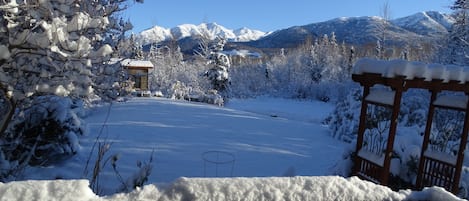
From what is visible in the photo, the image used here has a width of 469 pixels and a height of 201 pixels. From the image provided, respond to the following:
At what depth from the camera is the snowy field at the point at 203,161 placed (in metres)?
1.28

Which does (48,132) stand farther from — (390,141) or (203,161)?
(390,141)

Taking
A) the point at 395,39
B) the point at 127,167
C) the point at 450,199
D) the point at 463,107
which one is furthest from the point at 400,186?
the point at 395,39

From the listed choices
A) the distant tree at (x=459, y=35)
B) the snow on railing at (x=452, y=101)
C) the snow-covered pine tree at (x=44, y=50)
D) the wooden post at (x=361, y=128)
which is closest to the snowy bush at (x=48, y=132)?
the snow-covered pine tree at (x=44, y=50)

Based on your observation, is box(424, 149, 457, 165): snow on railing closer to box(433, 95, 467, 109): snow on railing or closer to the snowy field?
box(433, 95, 467, 109): snow on railing

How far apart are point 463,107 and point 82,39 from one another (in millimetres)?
4494

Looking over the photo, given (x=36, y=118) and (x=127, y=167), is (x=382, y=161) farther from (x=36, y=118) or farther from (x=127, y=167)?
(x=36, y=118)

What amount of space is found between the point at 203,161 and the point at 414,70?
318cm

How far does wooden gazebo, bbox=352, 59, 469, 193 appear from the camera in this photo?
3764 mm

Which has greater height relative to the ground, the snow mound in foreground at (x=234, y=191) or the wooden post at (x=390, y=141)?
the snow mound in foreground at (x=234, y=191)

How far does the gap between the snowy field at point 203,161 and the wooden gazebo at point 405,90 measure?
3.74 ft

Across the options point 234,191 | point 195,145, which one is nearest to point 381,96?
point 195,145

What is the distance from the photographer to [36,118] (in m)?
4.16

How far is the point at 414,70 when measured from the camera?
147 inches

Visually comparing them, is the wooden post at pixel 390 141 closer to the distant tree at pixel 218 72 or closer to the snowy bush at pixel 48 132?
the snowy bush at pixel 48 132
